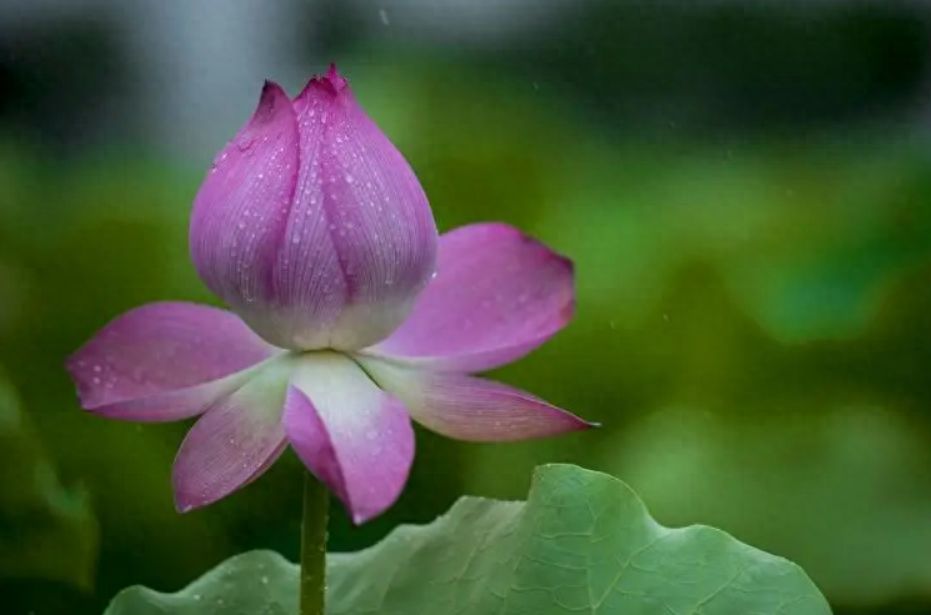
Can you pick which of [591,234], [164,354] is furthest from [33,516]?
[591,234]

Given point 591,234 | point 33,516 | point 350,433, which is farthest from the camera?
point 591,234

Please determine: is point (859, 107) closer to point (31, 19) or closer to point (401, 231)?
point (31, 19)

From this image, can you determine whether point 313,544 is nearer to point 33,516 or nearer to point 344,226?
point 344,226

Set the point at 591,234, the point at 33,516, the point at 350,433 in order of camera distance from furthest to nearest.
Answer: the point at 591,234
the point at 33,516
the point at 350,433

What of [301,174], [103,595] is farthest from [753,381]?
[301,174]

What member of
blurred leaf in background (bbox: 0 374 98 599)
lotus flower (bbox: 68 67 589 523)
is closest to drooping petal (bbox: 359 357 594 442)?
lotus flower (bbox: 68 67 589 523)
